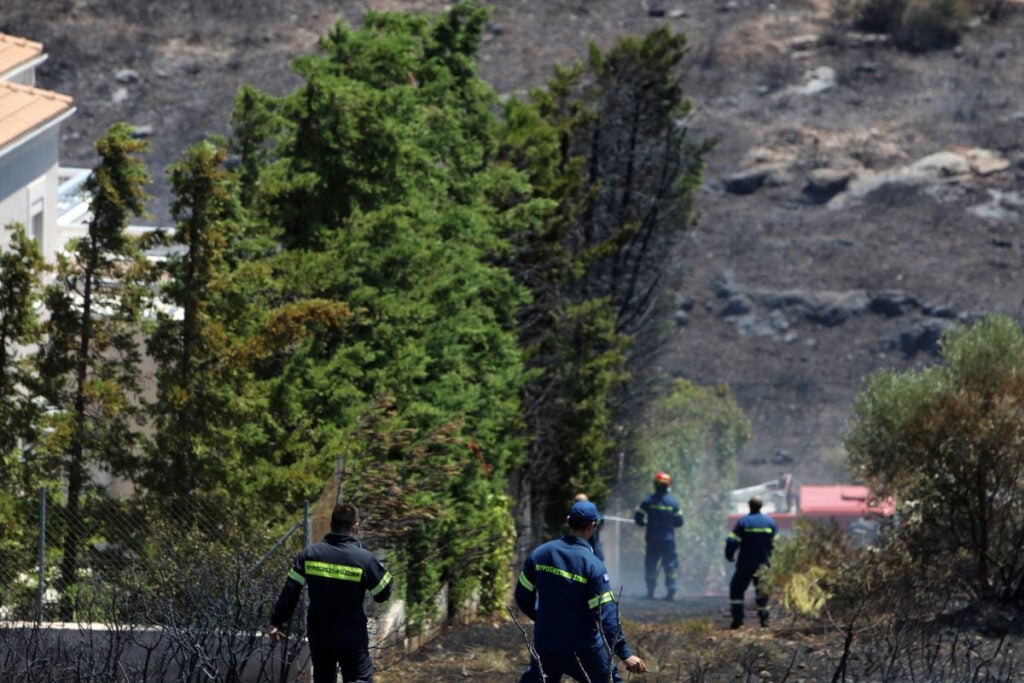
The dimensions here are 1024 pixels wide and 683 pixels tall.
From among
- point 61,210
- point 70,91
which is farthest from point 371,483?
point 70,91

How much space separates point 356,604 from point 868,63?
132 m

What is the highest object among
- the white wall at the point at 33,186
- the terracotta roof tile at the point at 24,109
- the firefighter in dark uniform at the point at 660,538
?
the terracotta roof tile at the point at 24,109

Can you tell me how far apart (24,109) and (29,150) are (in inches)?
27.6

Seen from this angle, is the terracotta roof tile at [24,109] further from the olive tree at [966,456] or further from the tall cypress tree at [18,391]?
the olive tree at [966,456]

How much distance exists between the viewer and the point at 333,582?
449 inches

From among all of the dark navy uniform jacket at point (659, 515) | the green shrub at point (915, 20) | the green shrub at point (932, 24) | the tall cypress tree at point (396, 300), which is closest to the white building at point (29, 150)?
the tall cypress tree at point (396, 300)

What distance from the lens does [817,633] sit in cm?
1983

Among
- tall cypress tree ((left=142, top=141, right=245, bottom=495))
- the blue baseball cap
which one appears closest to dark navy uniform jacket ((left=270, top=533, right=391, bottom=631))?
the blue baseball cap

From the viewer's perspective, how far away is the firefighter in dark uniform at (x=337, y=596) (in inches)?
448

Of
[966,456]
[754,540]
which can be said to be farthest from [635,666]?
[754,540]

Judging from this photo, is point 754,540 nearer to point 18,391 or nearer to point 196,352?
point 196,352

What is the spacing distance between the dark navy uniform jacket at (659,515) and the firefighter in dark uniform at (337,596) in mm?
18701

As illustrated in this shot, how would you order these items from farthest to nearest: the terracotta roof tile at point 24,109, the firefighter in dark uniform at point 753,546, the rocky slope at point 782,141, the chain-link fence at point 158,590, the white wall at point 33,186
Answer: the rocky slope at point 782,141, the white wall at point 33,186, the terracotta roof tile at point 24,109, the firefighter in dark uniform at point 753,546, the chain-link fence at point 158,590

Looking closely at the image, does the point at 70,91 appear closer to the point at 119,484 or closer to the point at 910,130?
the point at 910,130
